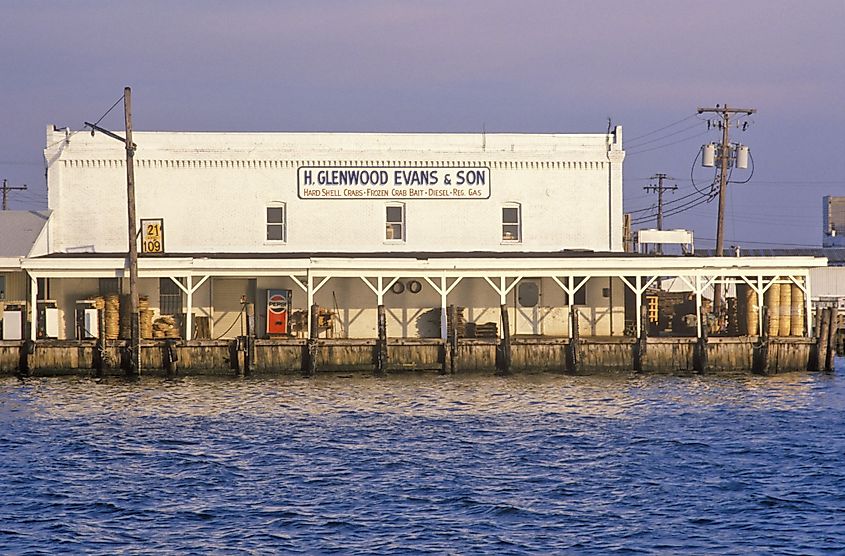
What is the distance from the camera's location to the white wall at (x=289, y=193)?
49.2 m

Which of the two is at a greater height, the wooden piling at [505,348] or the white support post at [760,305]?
the white support post at [760,305]

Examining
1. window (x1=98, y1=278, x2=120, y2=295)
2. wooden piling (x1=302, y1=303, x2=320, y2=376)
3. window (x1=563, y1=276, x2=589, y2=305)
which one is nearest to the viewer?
wooden piling (x1=302, y1=303, x2=320, y2=376)

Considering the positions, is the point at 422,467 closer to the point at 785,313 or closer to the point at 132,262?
the point at 132,262

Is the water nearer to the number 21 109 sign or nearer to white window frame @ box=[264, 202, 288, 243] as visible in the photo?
the number 21 109 sign

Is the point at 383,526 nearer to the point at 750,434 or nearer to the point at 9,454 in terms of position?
the point at 9,454

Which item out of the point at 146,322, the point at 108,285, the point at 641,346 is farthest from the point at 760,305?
the point at 108,285

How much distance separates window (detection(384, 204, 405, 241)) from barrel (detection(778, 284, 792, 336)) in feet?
48.5

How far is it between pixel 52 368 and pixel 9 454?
534 inches

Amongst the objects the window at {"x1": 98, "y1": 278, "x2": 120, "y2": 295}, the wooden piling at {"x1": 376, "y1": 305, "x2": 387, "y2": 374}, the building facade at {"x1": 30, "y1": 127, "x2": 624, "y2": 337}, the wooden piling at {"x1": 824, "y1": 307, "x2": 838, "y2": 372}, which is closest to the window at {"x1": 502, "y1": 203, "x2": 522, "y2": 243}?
the building facade at {"x1": 30, "y1": 127, "x2": 624, "y2": 337}

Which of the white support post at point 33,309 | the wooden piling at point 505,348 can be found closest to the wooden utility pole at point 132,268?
the white support post at point 33,309

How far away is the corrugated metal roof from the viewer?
4733cm

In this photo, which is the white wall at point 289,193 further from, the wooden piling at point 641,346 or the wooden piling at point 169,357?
the wooden piling at point 641,346

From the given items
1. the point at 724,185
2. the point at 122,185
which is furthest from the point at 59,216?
the point at 724,185

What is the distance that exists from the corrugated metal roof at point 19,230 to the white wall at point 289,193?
Result: 863mm
